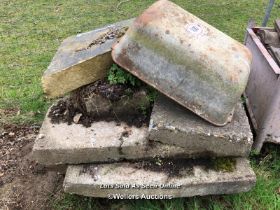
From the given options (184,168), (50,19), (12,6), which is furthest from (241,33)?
(12,6)

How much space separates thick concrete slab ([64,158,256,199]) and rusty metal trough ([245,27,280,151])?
0.62 meters

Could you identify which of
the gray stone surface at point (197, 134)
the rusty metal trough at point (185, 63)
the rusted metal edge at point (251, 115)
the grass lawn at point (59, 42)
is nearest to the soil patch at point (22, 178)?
the grass lawn at point (59, 42)

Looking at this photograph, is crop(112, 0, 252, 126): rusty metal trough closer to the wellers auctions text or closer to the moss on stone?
the moss on stone

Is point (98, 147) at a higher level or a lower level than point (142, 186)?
higher

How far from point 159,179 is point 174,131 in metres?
0.36

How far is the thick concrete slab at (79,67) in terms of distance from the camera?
2.56 m

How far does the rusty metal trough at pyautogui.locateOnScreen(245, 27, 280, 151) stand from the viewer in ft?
9.50

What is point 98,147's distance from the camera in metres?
2.54

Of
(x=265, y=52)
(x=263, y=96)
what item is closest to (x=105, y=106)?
(x=263, y=96)

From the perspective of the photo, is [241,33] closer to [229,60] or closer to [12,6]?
[229,60]

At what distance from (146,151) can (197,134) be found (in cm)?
39

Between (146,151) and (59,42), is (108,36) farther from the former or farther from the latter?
(59,42)

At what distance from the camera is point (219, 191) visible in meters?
2.54

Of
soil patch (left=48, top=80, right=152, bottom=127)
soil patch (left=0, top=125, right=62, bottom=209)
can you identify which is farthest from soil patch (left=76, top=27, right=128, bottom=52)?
soil patch (left=0, top=125, right=62, bottom=209)
